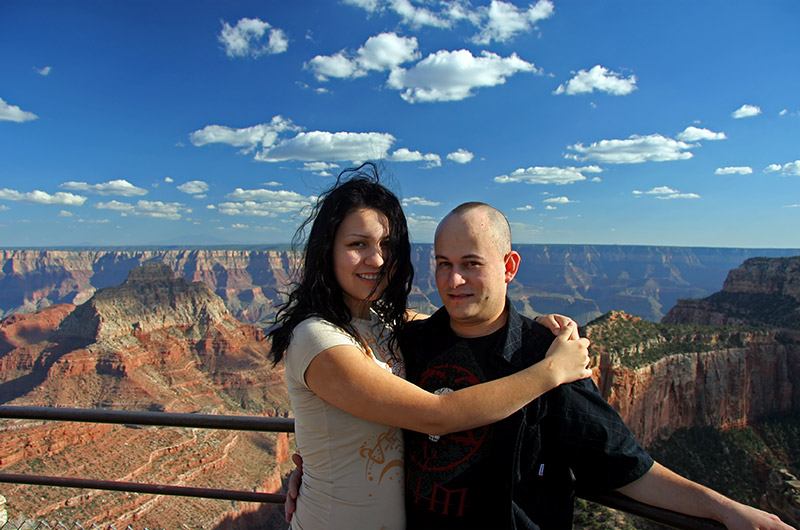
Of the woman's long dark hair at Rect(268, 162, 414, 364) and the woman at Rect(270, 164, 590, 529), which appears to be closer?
the woman at Rect(270, 164, 590, 529)

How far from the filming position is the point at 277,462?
121ft

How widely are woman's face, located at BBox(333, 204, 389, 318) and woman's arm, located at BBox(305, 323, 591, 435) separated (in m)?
0.61

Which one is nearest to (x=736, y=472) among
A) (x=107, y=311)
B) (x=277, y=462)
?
(x=277, y=462)

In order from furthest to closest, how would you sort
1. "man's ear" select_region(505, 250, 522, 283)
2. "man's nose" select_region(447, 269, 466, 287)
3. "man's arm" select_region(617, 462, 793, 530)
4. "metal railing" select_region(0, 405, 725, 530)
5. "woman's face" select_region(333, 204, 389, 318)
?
1. "metal railing" select_region(0, 405, 725, 530)
2. "man's ear" select_region(505, 250, 522, 283)
3. "woman's face" select_region(333, 204, 389, 318)
4. "man's nose" select_region(447, 269, 466, 287)
5. "man's arm" select_region(617, 462, 793, 530)

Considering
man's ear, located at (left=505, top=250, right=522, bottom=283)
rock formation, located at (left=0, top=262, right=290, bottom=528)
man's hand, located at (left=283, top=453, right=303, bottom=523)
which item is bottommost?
rock formation, located at (left=0, top=262, right=290, bottom=528)

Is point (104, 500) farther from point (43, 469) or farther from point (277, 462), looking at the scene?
point (277, 462)

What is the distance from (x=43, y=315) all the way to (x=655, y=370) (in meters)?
88.1

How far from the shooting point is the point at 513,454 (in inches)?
91.4

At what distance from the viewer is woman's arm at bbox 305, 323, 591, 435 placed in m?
2.17

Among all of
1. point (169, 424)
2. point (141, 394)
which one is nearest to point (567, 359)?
point (169, 424)

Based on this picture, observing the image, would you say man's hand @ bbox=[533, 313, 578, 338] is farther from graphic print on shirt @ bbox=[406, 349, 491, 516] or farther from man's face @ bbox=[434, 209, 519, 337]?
graphic print on shirt @ bbox=[406, 349, 491, 516]

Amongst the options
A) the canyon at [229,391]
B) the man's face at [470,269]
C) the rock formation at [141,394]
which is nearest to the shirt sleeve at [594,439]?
the man's face at [470,269]

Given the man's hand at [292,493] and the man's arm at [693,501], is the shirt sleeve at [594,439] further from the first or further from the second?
the man's hand at [292,493]

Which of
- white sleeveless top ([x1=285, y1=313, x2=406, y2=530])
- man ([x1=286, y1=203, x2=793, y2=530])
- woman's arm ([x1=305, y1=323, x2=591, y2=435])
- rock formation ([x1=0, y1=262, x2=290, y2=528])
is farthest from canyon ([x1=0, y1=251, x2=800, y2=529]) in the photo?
woman's arm ([x1=305, y1=323, x2=591, y2=435])
